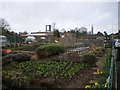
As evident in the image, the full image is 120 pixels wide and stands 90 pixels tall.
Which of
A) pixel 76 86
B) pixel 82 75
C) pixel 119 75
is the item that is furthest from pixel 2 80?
pixel 119 75

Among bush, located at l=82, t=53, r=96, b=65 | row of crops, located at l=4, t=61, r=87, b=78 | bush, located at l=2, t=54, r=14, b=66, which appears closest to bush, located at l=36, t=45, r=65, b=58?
bush, located at l=2, t=54, r=14, b=66

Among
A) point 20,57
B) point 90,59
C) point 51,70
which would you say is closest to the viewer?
point 51,70

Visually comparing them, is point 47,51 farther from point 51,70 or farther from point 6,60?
point 51,70

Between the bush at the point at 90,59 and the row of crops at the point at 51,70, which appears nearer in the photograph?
the row of crops at the point at 51,70

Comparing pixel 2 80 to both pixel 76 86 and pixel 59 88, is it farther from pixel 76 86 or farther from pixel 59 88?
pixel 76 86

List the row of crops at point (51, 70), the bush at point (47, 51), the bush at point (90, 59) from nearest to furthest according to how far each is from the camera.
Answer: the row of crops at point (51, 70) < the bush at point (90, 59) < the bush at point (47, 51)

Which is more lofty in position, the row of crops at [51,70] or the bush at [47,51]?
the bush at [47,51]

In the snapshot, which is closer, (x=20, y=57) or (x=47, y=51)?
(x=20, y=57)

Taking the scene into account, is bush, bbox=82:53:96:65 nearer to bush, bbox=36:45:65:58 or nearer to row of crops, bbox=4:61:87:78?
row of crops, bbox=4:61:87:78

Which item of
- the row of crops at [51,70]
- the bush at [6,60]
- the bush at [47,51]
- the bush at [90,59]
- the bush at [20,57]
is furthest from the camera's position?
the bush at [47,51]

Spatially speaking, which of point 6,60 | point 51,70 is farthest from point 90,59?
point 6,60

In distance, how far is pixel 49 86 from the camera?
4.03 metres

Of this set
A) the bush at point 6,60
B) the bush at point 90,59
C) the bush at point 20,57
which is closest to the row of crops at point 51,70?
the bush at point 90,59

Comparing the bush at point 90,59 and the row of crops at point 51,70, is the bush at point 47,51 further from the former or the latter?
the bush at point 90,59
